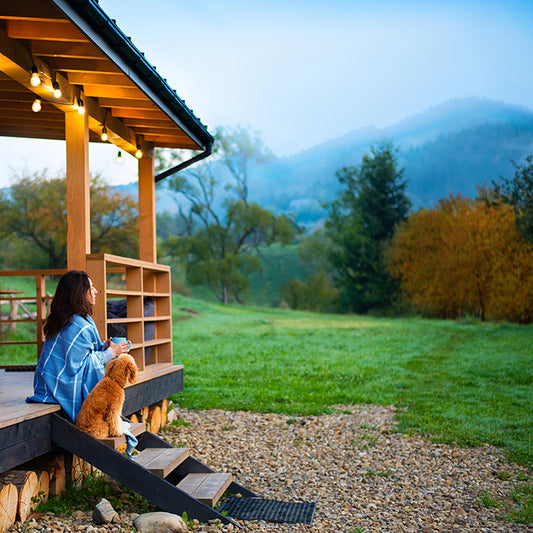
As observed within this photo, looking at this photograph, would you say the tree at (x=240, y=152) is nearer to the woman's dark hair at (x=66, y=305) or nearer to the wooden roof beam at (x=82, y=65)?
the wooden roof beam at (x=82, y=65)

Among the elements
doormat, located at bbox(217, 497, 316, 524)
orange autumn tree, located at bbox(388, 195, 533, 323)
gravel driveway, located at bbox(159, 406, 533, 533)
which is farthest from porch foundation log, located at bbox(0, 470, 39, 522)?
orange autumn tree, located at bbox(388, 195, 533, 323)

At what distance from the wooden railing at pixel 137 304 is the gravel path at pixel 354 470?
3.46 ft

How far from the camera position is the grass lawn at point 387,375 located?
661 cm

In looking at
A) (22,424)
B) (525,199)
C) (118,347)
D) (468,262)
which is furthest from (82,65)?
(468,262)

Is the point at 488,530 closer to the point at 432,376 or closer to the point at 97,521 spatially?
the point at 97,521

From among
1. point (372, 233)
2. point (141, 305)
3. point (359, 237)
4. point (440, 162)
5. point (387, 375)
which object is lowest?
point (387, 375)

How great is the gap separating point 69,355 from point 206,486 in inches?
50.9

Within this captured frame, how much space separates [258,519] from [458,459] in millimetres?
2402

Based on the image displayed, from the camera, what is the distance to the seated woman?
3.65 metres

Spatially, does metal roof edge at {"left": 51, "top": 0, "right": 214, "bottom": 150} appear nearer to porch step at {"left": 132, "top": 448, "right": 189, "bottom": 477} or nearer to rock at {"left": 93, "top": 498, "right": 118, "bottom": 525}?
porch step at {"left": 132, "top": 448, "right": 189, "bottom": 477}

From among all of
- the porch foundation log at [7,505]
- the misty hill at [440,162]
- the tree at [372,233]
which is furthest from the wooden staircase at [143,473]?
the misty hill at [440,162]

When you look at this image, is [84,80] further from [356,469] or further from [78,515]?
[356,469]

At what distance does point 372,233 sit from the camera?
29.8 meters

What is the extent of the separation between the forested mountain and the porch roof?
62365mm
